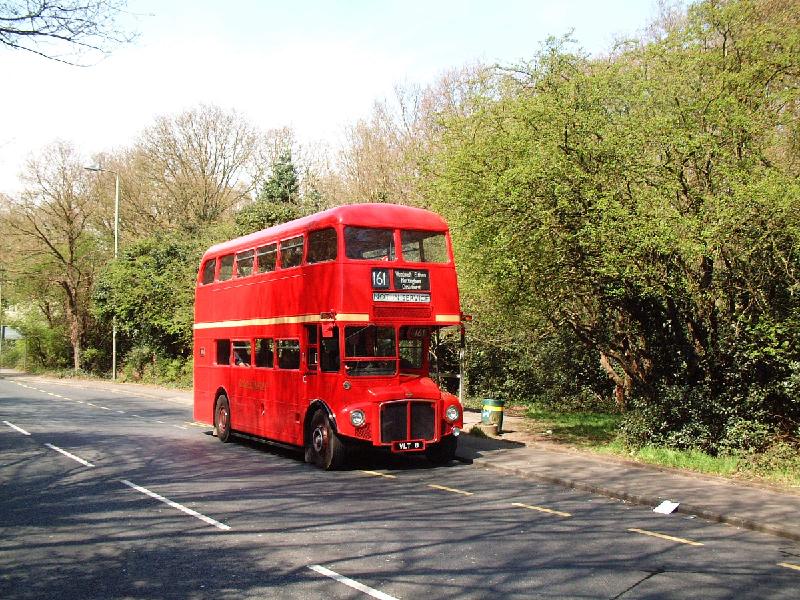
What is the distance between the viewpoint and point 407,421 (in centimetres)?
1308

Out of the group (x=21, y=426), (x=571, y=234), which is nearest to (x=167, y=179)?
(x=21, y=426)

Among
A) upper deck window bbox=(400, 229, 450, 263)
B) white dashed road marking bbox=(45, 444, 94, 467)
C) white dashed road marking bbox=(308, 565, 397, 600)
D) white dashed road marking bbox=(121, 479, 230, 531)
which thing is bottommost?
white dashed road marking bbox=(121, 479, 230, 531)

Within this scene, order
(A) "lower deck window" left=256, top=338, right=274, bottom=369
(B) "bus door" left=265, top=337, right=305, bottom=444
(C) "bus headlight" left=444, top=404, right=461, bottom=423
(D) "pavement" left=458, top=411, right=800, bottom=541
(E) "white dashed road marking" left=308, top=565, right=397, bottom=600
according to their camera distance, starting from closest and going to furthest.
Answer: (E) "white dashed road marking" left=308, top=565, right=397, bottom=600, (D) "pavement" left=458, top=411, right=800, bottom=541, (C) "bus headlight" left=444, top=404, right=461, bottom=423, (B) "bus door" left=265, top=337, right=305, bottom=444, (A) "lower deck window" left=256, top=338, right=274, bottom=369

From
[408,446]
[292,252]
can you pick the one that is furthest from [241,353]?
[408,446]

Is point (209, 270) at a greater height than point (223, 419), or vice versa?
point (209, 270)

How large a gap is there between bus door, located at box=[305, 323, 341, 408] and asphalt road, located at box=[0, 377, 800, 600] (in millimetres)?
1330

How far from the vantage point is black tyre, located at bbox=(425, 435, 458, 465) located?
1405 centimetres

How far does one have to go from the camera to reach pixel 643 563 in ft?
24.4

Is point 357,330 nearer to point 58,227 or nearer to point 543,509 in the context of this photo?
point 543,509

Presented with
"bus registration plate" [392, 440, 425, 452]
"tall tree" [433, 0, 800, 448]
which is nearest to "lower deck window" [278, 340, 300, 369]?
"bus registration plate" [392, 440, 425, 452]

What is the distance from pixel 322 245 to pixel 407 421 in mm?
3331

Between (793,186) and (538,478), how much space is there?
5779mm

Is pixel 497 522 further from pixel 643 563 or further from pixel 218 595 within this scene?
pixel 218 595

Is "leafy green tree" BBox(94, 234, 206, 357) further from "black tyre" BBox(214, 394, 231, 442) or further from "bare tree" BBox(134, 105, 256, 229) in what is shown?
"black tyre" BBox(214, 394, 231, 442)
